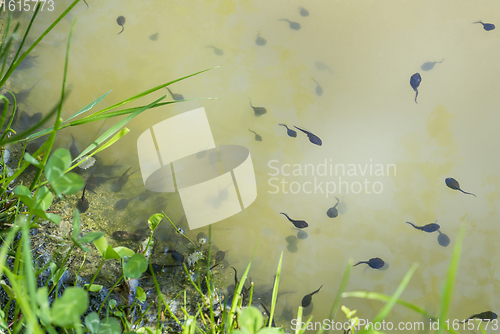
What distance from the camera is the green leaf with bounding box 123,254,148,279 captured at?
0.59 meters

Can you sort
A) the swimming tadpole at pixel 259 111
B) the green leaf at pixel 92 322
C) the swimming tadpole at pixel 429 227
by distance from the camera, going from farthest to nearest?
the swimming tadpole at pixel 259 111 < the swimming tadpole at pixel 429 227 < the green leaf at pixel 92 322

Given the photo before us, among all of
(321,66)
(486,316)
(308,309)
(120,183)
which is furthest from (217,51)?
(486,316)

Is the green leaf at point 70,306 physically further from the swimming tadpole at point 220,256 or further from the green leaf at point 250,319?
the swimming tadpole at point 220,256

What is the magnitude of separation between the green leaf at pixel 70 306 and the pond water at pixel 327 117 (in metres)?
0.61

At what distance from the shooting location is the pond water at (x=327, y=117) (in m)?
1.01

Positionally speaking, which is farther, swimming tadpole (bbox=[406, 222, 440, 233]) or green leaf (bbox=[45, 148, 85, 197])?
swimming tadpole (bbox=[406, 222, 440, 233])

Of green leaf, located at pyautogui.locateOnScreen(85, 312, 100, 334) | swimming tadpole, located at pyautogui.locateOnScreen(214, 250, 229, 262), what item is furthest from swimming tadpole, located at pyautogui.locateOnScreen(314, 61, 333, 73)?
green leaf, located at pyautogui.locateOnScreen(85, 312, 100, 334)

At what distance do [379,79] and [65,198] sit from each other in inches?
47.9

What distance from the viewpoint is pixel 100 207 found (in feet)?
3.30

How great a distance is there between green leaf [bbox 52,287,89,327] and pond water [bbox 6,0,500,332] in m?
0.61

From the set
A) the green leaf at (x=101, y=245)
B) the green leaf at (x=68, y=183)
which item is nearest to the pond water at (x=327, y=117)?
the green leaf at (x=101, y=245)

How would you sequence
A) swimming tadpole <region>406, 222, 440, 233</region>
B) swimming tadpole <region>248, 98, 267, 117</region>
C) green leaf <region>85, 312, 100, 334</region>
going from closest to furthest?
green leaf <region>85, 312, 100, 334</region>, swimming tadpole <region>406, 222, 440, 233</region>, swimming tadpole <region>248, 98, 267, 117</region>

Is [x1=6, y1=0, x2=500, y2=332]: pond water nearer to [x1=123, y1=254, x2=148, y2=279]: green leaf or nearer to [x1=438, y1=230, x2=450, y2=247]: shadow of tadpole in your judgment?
[x1=438, y1=230, x2=450, y2=247]: shadow of tadpole

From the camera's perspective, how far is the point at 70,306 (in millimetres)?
405
